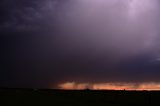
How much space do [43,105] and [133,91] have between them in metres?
44.8

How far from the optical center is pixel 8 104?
54500mm

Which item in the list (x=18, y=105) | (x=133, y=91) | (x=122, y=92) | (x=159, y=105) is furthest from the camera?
(x=133, y=91)

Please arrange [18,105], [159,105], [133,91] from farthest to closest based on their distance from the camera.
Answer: [133,91] < [159,105] < [18,105]

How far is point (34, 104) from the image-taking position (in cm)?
5544

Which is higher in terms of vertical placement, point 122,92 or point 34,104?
point 122,92

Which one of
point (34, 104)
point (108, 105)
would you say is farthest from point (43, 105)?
point (108, 105)

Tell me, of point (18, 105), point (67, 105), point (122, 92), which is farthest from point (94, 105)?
point (122, 92)

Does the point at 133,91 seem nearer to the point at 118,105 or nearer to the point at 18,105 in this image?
the point at 118,105

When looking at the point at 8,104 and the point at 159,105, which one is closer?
the point at 8,104

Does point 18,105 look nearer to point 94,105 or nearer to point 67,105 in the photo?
point 67,105

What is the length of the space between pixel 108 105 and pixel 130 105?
5170mm

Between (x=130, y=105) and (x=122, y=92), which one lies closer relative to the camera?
(x=130, y=105)

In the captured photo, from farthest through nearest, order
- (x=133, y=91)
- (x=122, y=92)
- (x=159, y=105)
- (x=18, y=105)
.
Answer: (x=133, y=91)
(x=122, y=92)
(x=159, y=105)
(x=18, y=105)

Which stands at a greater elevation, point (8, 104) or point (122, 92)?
point (122, 92)
